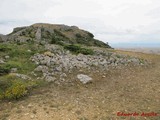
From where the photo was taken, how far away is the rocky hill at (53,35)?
111 ft

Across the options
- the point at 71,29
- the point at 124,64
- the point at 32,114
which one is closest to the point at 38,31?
the point at 71,29

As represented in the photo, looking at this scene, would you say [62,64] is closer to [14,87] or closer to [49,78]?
[49,78]

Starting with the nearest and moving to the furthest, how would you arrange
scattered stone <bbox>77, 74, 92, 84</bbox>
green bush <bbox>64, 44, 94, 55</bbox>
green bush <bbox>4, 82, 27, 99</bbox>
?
green bush <bbox>4, 82, 27, 99</bbox>
scattered stone <bbox>77, 74, 92, 84</bbox>
green bush <bbox>64, 44, 94, 55</bbox>

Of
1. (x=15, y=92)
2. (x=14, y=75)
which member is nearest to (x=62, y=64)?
(x=14, y=75)

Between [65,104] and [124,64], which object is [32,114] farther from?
[124,64]

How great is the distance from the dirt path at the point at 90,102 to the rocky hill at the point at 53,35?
713 inches

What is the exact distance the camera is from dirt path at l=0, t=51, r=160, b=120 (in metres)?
11.2

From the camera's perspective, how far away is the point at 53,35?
38.5 m

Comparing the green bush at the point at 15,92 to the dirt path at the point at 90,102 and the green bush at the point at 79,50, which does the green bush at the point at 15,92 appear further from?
the green bush at the point at 79,50

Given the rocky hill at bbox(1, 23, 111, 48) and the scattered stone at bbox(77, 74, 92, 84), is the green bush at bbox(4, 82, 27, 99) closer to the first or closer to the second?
the scattered stone at bbox(77, 74, 92, 84)

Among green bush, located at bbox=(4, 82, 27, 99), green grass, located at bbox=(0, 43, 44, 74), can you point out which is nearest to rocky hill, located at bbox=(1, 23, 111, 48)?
green grass, located at bbox=(0, 43, 44, 74)

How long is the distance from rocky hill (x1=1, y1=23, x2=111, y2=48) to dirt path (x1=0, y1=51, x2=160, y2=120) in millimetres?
18106

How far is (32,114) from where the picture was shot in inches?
438

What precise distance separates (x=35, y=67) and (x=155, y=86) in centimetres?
949
